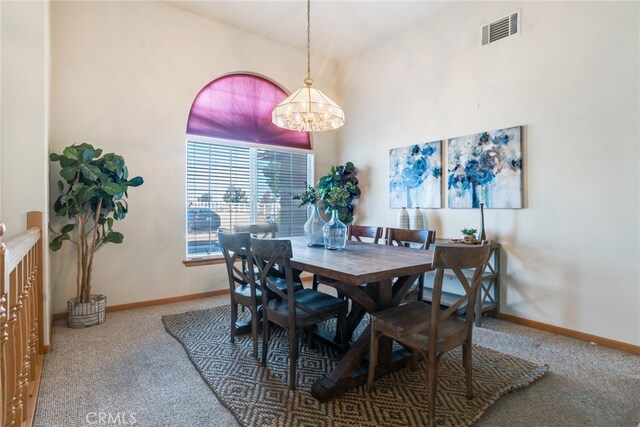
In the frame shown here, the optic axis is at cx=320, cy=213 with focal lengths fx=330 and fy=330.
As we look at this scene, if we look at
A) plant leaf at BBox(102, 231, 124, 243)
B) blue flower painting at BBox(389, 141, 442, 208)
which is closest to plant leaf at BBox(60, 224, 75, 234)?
plant leaf at BBox(102, 231, 124, 243)

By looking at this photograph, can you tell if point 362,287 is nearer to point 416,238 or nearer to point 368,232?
point 416,238

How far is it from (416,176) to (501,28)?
170 centimetres

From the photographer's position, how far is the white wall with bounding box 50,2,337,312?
127 inches

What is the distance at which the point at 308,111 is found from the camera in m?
2.76

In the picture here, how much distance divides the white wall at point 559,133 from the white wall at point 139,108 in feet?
9.08

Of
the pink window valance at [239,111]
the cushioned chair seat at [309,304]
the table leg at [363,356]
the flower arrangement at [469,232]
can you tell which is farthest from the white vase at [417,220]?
the pink window valance at [239,111]

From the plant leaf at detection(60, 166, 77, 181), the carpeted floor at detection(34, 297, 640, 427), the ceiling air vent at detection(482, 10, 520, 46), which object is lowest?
the carpeted floor at detection(34, 297, 640, 427)

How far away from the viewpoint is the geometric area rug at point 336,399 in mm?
1726

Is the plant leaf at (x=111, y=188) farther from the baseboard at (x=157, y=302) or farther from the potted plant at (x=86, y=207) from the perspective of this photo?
the baseboard at (x=157, y=302)

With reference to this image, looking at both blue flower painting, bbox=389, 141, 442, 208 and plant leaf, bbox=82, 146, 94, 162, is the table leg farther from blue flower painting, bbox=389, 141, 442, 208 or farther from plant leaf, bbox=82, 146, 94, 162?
plant leaf, bbox=82, 146, 94, 162

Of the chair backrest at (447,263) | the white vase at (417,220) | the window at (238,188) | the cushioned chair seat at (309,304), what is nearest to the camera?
the chair backrest at (447,263)

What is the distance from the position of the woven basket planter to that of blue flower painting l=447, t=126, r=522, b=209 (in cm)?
372

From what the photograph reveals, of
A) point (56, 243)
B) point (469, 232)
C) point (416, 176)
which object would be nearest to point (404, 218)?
point (416, 176)

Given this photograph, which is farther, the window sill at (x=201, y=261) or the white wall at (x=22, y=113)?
the window sill at (x=201, y=261)
